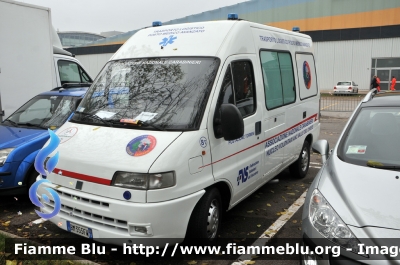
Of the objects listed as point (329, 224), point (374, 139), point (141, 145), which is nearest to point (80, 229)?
point (141, 145)

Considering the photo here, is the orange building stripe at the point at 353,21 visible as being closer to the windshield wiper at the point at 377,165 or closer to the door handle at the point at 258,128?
the door handle at the point at 258,128

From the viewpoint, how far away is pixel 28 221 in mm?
5141

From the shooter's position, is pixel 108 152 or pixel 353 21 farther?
pixel 353 21

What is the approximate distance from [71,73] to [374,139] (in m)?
8.50

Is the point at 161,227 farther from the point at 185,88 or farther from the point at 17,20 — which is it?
the point at 17,20

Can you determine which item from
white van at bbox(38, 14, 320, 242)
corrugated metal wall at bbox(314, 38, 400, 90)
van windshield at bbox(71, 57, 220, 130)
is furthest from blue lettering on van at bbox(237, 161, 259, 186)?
corrugated metal wall at bbox(314, 38, 400, 90)

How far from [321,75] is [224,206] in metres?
37.3

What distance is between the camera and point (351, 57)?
1454 inches

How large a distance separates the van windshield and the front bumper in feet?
2.78

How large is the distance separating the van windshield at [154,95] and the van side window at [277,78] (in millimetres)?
1271

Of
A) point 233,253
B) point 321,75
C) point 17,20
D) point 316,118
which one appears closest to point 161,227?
point 233,253

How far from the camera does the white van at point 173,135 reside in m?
3.58

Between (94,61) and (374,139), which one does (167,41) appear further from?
(94,61)

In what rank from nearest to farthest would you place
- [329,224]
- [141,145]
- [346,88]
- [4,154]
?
[329,224] → [141,145] → [4,154] → [346,88]
